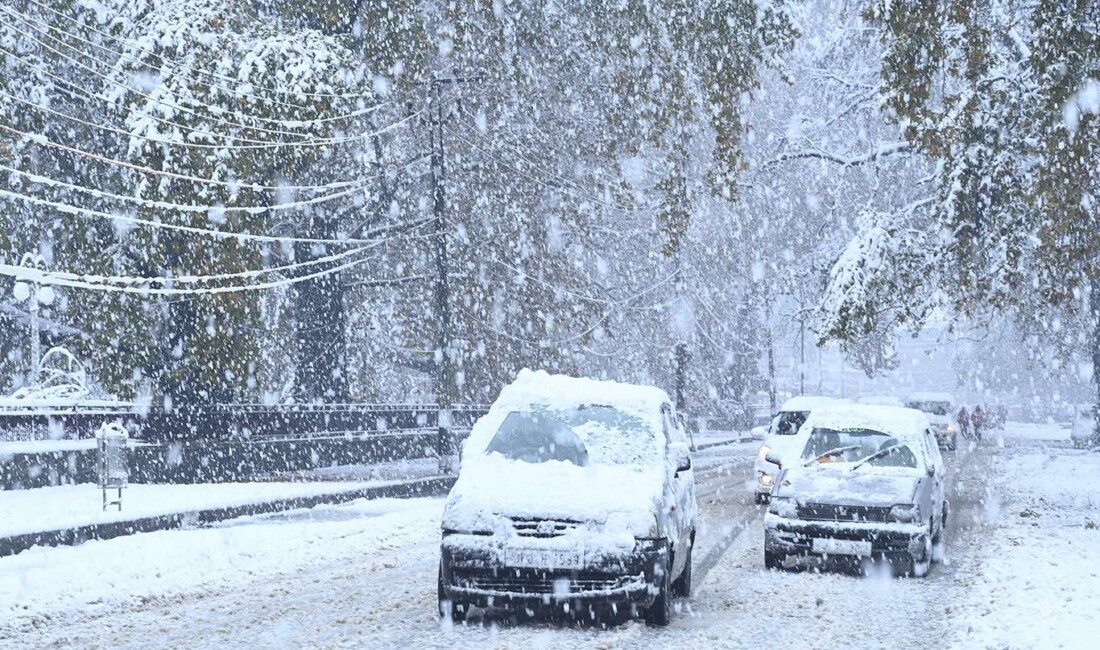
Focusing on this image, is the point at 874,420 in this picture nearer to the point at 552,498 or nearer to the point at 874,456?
the point at 874,456

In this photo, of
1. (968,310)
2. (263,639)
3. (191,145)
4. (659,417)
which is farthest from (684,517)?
(191,145)

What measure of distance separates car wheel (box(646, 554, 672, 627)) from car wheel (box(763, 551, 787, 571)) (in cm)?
372

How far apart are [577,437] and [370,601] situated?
2.25m

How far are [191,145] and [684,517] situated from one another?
1801cm

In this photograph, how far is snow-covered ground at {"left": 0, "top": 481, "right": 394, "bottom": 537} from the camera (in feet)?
57.8

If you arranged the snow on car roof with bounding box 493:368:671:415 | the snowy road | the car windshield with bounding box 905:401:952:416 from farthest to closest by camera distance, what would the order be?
the car windshield with bounding box 905:401:952:416
the snow on car roof with bounding box 493:368:671:415
the snowy road

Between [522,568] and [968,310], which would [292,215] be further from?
[522,568]

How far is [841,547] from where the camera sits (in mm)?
13312

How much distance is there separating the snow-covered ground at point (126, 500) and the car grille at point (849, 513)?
8983 mm

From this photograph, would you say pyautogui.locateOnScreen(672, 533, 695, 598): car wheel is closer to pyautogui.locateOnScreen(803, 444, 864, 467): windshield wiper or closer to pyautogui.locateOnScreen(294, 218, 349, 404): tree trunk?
pyautogui.locateOnScreen(803, 444, 864, 467): windshield wiper

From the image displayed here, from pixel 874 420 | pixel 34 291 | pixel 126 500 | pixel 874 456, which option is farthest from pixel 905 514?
pixel 34 291

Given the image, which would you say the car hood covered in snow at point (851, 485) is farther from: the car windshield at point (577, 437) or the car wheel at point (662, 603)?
the car wheel at point (662, 603)

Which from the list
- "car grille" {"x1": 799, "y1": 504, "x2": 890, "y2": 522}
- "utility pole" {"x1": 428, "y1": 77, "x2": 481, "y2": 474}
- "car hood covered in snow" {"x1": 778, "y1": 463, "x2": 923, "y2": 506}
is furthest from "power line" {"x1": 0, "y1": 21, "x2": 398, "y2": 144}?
"car grille" {"x1": 799, "y1": 504, "x2": 890, "y2": 522}

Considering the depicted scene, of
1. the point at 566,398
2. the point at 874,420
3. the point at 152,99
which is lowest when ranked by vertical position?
the point at 874,420
